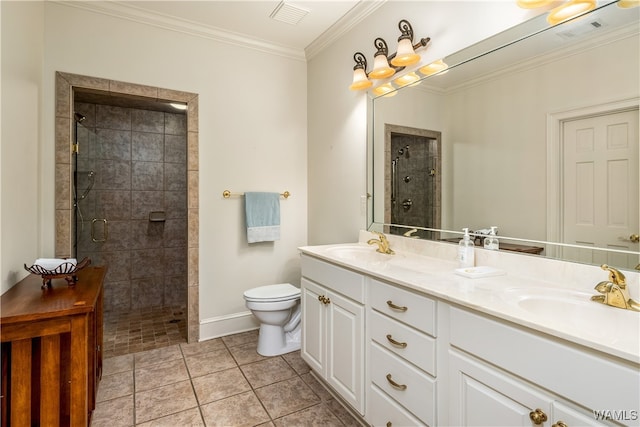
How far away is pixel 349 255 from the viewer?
2.12 meters

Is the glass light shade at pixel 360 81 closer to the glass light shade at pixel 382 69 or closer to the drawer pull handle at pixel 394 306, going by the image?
the glass light shade at pixel 382 69

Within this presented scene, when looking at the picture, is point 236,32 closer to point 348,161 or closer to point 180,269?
point 348,161

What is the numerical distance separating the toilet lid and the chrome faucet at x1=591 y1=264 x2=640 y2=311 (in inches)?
71.1

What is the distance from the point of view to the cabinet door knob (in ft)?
2.83

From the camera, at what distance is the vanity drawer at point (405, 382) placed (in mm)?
1218

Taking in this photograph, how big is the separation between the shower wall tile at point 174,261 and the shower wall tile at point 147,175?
73cm

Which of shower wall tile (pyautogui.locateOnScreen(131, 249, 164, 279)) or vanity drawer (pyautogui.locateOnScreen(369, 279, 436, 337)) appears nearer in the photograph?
vanity drawer (pyautogui.locateOnScreen(369, 279, 436, 337))

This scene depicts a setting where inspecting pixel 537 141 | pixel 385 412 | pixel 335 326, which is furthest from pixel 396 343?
pixel 537 141

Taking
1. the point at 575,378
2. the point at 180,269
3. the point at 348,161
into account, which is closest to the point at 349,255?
the point at 348,161

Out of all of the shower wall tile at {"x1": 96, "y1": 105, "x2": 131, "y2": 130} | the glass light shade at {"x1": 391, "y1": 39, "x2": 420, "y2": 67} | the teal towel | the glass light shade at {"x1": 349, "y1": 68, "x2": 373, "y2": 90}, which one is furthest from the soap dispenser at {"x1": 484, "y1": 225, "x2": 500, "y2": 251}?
the shower wall tile at {"x1": 96, "y1": 105, "x2": 131, "y2": 130}

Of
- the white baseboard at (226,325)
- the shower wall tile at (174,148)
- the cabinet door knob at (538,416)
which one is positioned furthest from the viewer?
the shower wall tile at (174,148)

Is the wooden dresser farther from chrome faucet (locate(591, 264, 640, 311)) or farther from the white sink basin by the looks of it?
chrome faucet (locate(591, 264, 640, 311))

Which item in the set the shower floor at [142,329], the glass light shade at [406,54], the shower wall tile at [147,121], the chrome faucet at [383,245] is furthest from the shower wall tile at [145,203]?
the glass light shade at [406,54]

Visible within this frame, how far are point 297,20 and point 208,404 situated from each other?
2.71m
